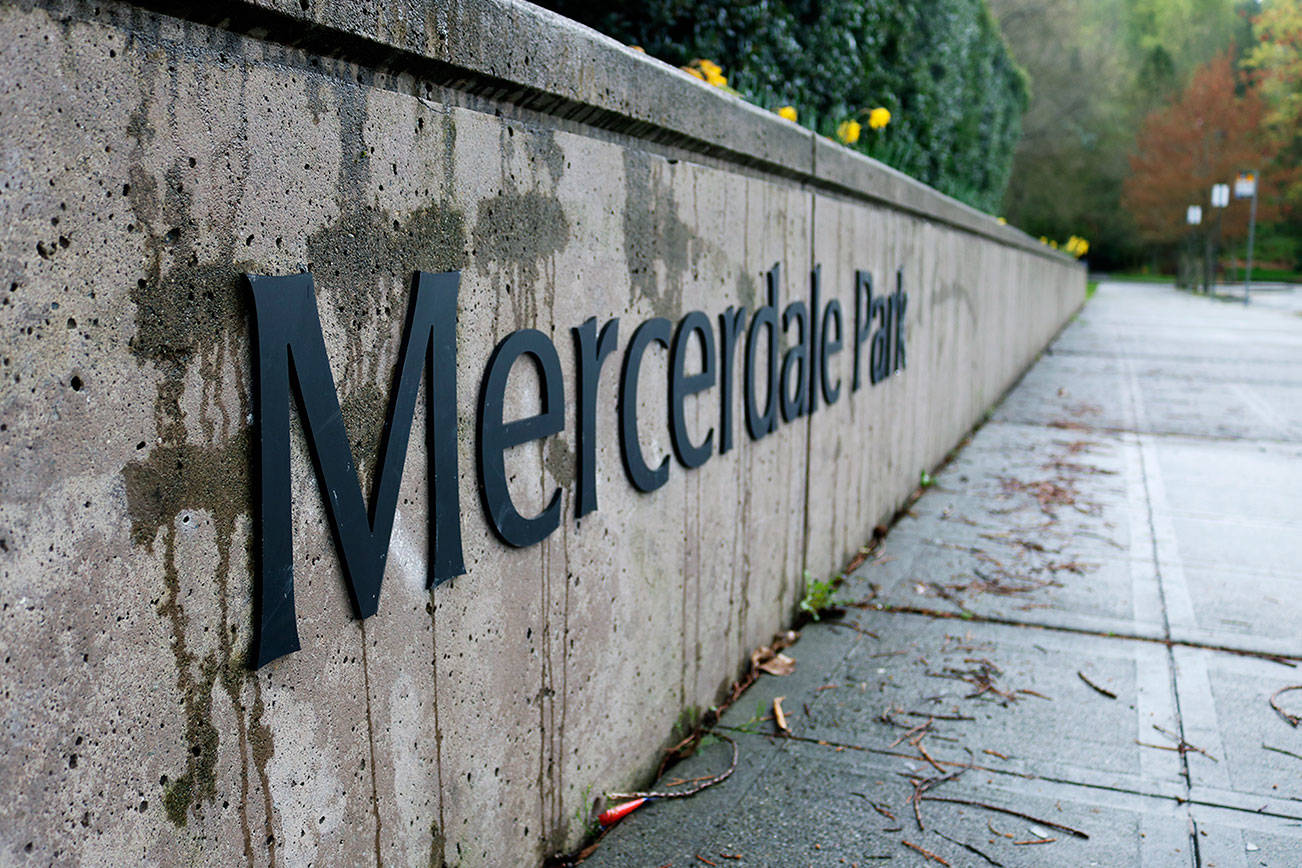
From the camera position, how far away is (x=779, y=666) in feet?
11.6

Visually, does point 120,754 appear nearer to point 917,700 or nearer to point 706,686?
point 706,686

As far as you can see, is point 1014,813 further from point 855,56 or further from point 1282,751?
point 855,56

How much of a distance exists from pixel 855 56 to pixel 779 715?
16.0ft

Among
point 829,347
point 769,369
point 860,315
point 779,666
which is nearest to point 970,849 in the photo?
point 779,666

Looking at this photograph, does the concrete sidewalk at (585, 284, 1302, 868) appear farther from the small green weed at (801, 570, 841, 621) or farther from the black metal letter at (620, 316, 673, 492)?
the black metal letter at (620, 316, 673, 492)

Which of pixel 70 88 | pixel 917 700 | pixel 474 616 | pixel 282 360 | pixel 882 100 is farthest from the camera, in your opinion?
pixel 882 100

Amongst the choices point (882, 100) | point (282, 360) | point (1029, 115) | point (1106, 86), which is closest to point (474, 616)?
point (282, 360)

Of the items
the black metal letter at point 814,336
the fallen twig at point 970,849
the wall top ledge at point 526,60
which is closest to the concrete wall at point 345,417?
the wall top ledge at point 526,60

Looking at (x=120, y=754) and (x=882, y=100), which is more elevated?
(x=882, y=100)

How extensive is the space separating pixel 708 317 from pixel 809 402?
1.08 m

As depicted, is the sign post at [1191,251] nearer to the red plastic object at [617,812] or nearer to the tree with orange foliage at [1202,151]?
the tree with orange foliage at [1202,151]

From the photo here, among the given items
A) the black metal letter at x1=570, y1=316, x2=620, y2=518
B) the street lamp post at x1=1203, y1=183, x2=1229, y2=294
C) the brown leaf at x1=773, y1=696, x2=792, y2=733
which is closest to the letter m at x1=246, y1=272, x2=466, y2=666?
the black metal letter at x1=570, y1=316, x2=620, y2=518

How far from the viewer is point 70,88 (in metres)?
1.17

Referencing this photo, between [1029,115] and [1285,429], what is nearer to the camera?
[1285,429]
